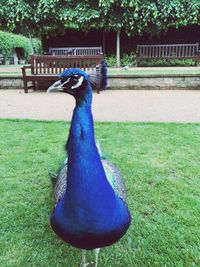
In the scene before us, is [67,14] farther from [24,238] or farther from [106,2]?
[24,238]

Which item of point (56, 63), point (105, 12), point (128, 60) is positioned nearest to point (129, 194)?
point (56, 63)

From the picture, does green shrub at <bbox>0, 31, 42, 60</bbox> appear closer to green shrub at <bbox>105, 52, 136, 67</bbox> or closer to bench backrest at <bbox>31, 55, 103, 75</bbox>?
green shrub at <bbox>105, 52, 136, 67</bbox>

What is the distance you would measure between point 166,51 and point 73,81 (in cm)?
1332

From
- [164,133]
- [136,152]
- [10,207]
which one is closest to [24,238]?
[10,207]

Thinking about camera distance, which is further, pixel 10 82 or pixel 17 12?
pixel 17 12

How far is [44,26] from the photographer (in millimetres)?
14047

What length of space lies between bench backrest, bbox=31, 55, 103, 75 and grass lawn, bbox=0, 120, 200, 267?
13.6 feet

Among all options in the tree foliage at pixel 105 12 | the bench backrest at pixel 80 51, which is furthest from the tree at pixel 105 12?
the bench backrest at pixel 80 51

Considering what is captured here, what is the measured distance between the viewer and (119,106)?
6484mm

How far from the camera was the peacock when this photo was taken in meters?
1.46

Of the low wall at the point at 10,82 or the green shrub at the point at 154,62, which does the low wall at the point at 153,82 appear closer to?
the low wall at the point at 10,82

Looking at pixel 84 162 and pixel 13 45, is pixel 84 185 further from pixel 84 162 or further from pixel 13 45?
pixel 13 45

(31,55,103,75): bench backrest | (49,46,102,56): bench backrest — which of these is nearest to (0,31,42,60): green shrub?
(49,46,102,56): bench backrest

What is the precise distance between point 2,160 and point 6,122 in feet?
5.72
